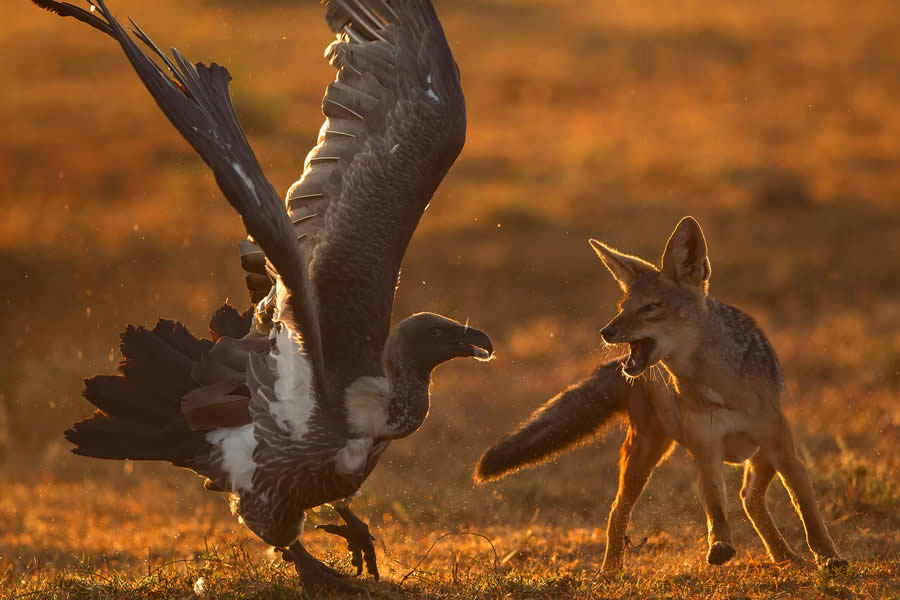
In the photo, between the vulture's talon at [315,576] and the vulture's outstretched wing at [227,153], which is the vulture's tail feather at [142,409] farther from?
the vulture's outstretched wing at [227,153]

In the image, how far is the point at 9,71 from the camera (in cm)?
2606

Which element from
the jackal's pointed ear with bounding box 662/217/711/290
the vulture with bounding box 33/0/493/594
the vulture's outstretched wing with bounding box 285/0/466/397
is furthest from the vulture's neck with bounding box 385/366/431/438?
the jackal's pointed ear with bounding box 662/217/711/290

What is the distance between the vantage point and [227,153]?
16.6ft

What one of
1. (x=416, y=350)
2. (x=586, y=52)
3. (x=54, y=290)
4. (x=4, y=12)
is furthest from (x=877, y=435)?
(x=4, y=12)

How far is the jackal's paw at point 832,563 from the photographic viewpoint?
613 cm

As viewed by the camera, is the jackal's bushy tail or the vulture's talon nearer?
the vulture's talon

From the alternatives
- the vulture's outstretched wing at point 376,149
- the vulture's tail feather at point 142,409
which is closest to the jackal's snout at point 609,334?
the vulture's outstretched wing at point 376,149

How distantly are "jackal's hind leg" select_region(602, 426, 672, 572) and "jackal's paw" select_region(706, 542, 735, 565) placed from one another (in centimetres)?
78

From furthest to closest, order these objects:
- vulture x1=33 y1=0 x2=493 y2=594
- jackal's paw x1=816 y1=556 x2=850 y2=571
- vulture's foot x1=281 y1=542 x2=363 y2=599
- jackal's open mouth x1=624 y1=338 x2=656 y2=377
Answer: jackal's open mouth x1=624 y1=338 x2=656 y2=377 → jackal's paw x1=816 y1=556 x2=850 y2=571 → vulture's foot x1=281 y1=542 x2=363 y2=599 → vulture x1=33 y1=0 x2=493 y2=594

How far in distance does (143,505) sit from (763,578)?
5172mm

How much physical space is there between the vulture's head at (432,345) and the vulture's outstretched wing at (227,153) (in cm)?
45

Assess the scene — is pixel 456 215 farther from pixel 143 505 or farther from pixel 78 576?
pixel 78 576

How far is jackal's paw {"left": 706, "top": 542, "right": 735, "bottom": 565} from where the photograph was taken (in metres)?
6.05

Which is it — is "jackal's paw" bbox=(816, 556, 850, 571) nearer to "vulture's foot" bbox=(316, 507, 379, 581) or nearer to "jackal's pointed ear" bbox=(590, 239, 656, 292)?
"jackal's pointed ear" bbox=(590, 239, 656, 292)
